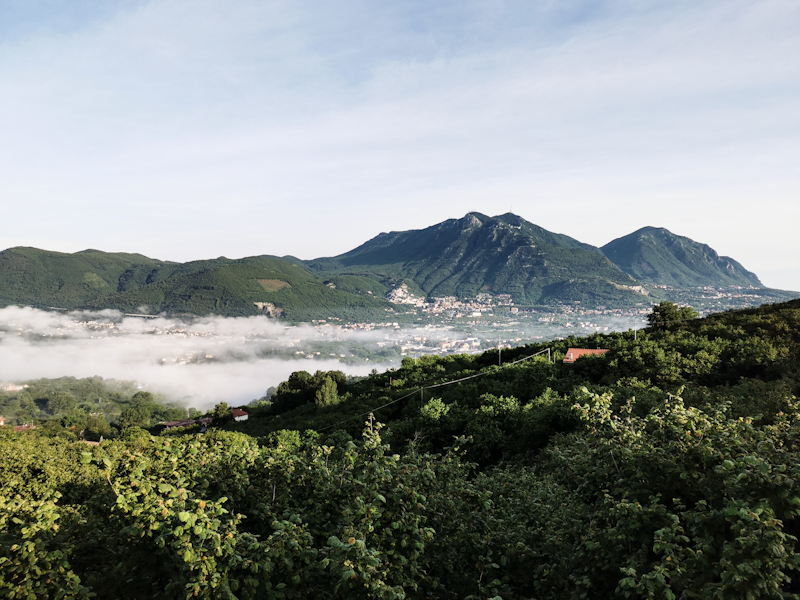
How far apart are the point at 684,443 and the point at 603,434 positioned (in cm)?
183

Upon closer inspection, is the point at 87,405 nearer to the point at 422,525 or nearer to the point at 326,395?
the point at 326,395

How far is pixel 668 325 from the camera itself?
141ft

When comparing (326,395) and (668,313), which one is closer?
(668,313)

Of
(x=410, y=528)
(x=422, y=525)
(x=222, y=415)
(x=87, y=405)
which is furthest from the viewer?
(x=87, y=405)

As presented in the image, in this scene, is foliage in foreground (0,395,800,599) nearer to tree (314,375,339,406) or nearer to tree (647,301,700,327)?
tree (647,301,700,327)

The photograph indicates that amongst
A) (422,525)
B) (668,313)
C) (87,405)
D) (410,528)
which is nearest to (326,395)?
(668,313)

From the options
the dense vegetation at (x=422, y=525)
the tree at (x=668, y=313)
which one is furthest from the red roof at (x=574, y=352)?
the dense vegetation at (x=422, y=525)

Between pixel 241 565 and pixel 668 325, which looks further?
pixel 668 325

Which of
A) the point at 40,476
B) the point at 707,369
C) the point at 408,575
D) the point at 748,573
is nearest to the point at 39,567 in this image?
the point at 408,575

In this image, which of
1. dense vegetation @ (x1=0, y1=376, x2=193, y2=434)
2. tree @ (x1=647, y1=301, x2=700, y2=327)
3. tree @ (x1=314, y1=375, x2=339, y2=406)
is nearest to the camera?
tree @ (x1=647, y1=301, x2=700, y2=327)

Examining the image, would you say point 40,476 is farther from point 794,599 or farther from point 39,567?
point 794,599

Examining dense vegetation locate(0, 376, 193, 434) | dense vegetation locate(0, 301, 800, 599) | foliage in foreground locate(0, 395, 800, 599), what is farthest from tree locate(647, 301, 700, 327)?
dense vegetation locate(0, 376, 193, 434)

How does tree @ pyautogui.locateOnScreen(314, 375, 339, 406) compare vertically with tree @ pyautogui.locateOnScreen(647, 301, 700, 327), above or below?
below

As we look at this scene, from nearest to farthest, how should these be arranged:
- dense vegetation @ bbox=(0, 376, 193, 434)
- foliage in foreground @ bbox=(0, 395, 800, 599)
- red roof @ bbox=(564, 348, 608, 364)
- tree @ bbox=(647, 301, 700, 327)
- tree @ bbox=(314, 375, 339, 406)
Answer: foliage in foreground @ bbox=(0, 395, 800, 599) → red roof @ bbox=(564, 348, 608, 364) → tree @ bbox=(647, 301, 700, 327) → tree @ bbox=(314, 375, 339, 406) → dense vegetation @ bbox=(0, 376, 193, 434)
